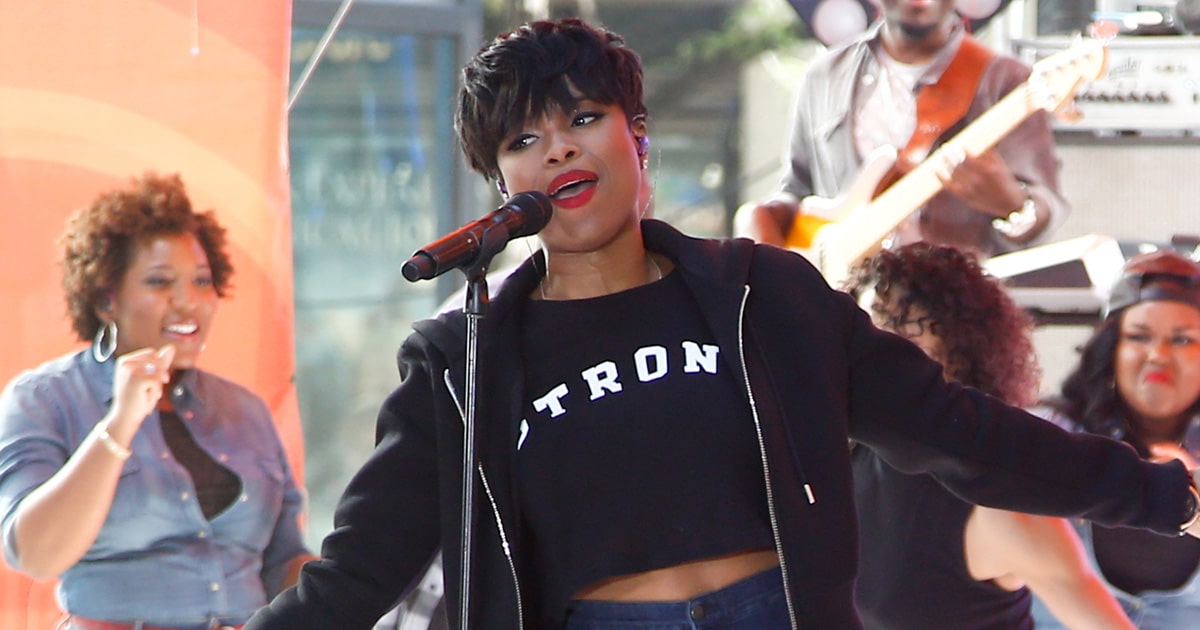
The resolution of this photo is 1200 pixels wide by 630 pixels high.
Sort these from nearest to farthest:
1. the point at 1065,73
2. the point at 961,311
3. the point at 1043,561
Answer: the point at 1043,561, the point at 961,311, the point at 1065,73

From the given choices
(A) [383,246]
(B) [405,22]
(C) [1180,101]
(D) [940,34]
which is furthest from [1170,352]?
(A) [383,246]

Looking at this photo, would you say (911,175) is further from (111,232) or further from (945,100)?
(111,232)

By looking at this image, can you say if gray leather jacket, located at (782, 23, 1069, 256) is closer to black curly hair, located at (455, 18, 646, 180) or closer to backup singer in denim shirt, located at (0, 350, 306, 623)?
backup singer in denim shirt, located at (0, 350, 306, 623)

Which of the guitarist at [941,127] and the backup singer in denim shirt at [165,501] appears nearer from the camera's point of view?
the backup singer in denim shirt at [165,501]

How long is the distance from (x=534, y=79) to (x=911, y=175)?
213 centimetres

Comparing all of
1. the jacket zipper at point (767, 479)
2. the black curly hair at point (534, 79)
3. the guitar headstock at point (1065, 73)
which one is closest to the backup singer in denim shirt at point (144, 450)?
the black curly hair at point (534, 79)

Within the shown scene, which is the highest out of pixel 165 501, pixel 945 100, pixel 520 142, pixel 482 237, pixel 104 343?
Answer: pixel 945 100

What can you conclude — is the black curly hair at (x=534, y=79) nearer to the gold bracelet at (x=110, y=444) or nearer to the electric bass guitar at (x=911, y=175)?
the gold bracelet at (x=110, y=444)

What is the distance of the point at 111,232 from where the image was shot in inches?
110

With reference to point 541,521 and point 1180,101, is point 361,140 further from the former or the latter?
point 541,521

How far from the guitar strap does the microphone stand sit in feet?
7.43

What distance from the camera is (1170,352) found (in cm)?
335

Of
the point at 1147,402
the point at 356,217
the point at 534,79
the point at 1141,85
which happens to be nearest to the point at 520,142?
the point at 534,79

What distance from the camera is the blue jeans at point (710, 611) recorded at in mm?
1674
